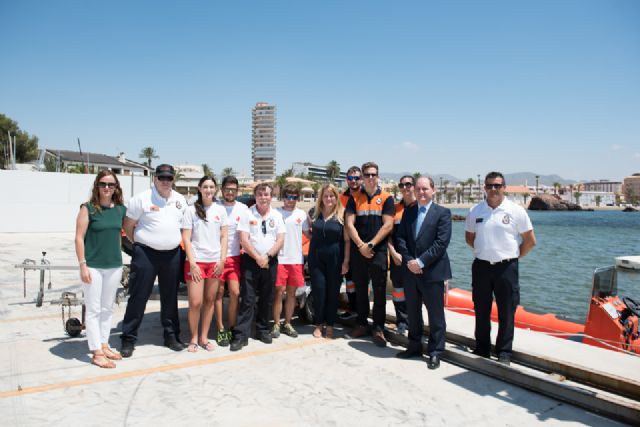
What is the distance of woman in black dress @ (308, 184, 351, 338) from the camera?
5.30m

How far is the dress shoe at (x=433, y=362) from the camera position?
14.4 feet

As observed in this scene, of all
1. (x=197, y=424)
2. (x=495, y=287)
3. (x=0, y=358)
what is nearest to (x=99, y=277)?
(x=0, y=358)

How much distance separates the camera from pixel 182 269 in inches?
198

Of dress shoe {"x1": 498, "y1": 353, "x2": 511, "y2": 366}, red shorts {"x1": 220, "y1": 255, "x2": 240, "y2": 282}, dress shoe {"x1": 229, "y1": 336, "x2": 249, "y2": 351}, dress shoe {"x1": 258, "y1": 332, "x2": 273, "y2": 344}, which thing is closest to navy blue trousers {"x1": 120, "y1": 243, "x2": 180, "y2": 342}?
red shorts {"x1": 220, "y1": 255, "x2": 240, "y2": 282}

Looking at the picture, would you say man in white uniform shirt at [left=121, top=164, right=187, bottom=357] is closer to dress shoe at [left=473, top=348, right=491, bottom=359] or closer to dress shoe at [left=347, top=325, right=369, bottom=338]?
dress shoe at [left=347, top=325, right=369, bottom=338]

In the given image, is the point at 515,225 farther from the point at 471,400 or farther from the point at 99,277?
the point at 99,277

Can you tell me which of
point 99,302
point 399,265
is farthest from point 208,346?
point 399,265

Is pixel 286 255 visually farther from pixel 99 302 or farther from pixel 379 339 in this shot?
pixel 99 302

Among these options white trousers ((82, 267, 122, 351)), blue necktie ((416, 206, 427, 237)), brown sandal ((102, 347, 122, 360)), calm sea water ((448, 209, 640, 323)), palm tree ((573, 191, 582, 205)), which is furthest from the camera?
palm tree ((573, 191, 582, 205))

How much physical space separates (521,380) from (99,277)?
4.27m

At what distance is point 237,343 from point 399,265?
2.10 meters

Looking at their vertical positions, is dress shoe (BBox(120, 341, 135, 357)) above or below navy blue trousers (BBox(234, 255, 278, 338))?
below

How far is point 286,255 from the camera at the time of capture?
536 cm

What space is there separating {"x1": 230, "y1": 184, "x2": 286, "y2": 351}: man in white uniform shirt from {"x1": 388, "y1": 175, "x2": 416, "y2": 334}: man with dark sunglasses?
55.2 inches
